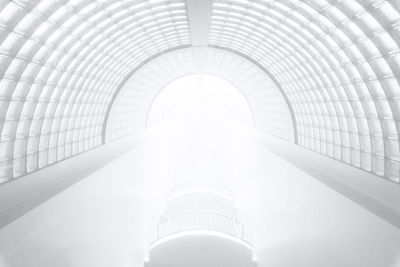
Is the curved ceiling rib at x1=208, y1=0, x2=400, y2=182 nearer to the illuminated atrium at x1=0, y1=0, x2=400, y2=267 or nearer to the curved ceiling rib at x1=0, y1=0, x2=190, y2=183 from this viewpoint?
the illuminated atrium at x1=0, y1=0, x2=400, y2=267

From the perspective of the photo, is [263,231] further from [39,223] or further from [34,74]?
[34,74]

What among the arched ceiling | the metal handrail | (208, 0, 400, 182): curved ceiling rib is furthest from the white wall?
(208, 0, 400, 182): curved ceiling rib

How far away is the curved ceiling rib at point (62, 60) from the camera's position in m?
22.1

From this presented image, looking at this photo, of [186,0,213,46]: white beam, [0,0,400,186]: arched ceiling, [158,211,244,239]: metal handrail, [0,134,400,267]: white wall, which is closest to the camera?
[0,134,400,267]: white wall

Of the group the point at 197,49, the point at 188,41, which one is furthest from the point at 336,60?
the point at 197,49

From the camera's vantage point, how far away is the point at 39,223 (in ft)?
82.8

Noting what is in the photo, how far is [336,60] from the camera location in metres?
29.4

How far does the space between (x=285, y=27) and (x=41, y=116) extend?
22.9m

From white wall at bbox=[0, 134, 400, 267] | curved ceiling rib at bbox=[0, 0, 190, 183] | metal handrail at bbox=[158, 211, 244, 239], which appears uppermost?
curved ceiling rib at bbox=[0, 0, 190, 183]

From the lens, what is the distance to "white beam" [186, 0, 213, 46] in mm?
30688

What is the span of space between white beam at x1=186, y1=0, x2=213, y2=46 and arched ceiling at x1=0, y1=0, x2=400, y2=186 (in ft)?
1.44

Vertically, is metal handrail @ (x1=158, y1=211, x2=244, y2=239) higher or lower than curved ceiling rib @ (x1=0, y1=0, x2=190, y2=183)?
lower

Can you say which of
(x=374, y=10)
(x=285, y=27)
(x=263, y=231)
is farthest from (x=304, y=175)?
(x=374, y=10)

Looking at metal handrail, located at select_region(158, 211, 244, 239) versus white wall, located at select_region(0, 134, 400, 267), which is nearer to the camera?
white wall, located at select_region(0, 134, 400, 267)
